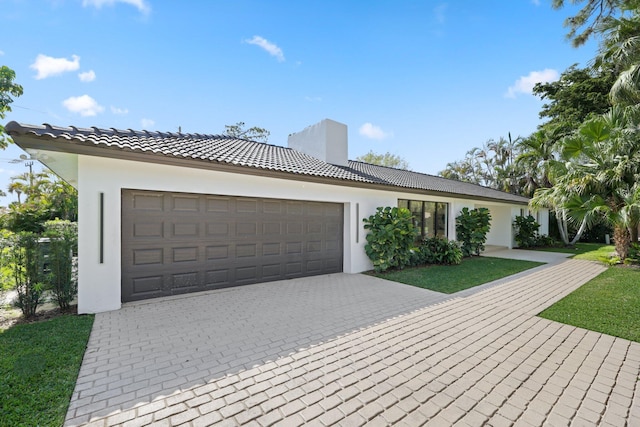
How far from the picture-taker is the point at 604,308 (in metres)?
5.70

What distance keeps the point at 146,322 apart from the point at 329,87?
12.8 metres

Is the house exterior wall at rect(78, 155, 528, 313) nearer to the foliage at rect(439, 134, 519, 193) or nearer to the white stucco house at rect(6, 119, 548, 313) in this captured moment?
the white stucco house at rect(6, 119, 548, 313)

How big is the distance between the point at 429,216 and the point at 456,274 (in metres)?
3.60

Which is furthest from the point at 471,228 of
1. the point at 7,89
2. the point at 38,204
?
the point at 38,204

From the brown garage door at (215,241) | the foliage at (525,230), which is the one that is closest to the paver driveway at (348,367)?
the brown garage door at (215,241)

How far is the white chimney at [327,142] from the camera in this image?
1129cm

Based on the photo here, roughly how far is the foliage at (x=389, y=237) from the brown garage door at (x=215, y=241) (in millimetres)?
1411

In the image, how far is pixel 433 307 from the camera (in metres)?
5.68

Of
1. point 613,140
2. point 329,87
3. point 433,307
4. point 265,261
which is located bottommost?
point 433,307

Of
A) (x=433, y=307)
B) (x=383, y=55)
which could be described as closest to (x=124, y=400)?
(x=433, y=307)

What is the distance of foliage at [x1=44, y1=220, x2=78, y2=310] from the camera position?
5.10 metres

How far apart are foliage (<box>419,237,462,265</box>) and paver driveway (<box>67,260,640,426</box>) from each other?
15.6ft

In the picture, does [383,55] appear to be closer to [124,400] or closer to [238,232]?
[238,232]

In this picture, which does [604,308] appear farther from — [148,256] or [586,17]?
[586,17]
